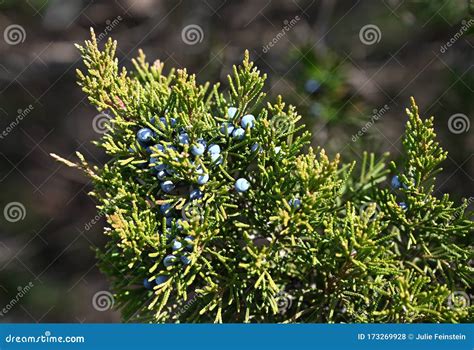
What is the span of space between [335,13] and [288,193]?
1.22 metres

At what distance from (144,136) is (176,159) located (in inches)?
3.6

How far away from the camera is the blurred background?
165 cm

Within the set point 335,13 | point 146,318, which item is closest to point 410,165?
point 146,318

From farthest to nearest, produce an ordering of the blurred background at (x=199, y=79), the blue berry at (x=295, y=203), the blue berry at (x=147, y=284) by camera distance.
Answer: the blurred background at (x=199, y=79) → the blue berry at (x=147, y=284) → the blue berry at (x=295, y=203)

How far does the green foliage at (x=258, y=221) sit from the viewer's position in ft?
3.10

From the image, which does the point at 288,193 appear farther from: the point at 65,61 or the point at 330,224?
the point at 65,61

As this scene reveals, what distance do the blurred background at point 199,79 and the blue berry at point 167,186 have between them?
57 centimetres

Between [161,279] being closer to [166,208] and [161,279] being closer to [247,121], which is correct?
[166,208]

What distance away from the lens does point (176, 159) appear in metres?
0.95

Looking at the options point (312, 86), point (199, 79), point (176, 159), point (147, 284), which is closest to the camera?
point (176, 159)

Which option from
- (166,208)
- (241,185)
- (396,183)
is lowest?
(166,208)

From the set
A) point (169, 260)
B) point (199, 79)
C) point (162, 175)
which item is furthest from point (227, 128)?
point (199, 79)

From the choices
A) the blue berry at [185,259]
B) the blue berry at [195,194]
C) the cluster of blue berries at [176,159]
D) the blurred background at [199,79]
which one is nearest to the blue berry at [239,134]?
the cluster of blue berries at [176,159]

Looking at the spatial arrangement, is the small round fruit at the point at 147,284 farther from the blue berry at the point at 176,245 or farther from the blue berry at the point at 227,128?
the blue berry at the point at 227,128
